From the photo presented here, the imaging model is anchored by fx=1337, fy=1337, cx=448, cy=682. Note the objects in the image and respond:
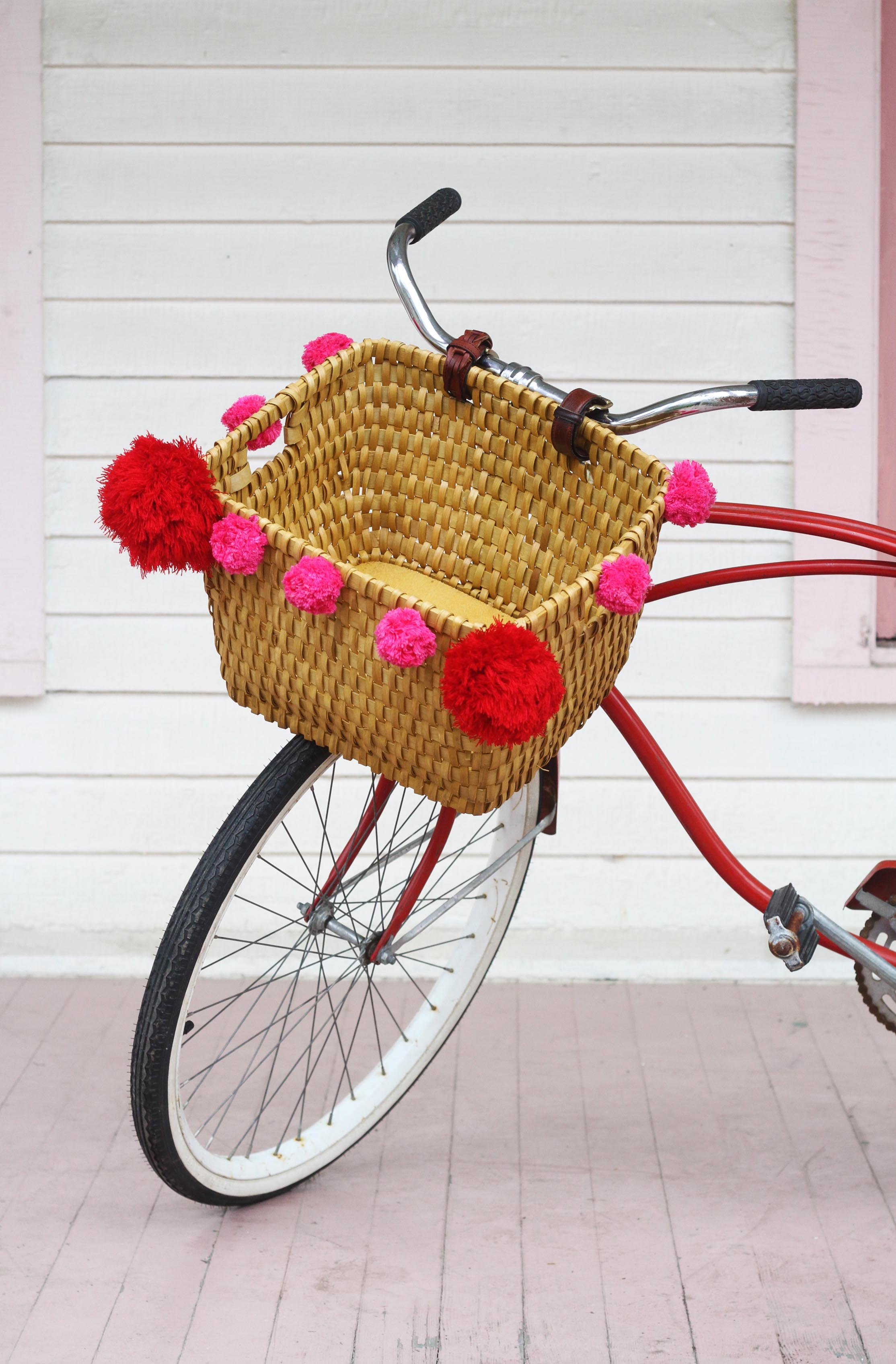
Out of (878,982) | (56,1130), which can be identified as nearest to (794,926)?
(878,982)

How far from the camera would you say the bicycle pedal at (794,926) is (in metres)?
1.76

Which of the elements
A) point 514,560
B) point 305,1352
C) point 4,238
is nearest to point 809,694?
point 514,560

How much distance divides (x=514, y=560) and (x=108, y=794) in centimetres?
135

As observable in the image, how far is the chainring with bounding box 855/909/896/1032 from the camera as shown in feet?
6.43

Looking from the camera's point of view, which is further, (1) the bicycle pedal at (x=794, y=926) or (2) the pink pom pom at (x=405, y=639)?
(1) the bicycle pedal at (x=794, y=926)

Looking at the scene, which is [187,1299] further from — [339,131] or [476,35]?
[476,35]

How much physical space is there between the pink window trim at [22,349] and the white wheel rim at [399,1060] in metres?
0.95

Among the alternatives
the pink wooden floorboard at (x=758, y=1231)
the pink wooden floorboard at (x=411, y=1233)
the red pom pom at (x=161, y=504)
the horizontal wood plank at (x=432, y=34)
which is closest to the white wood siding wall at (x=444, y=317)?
the horizontal wood plank at (x=432, y=34)

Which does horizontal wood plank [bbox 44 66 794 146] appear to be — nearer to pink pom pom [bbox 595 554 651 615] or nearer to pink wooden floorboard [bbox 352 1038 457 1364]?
pink pom pom [bbox 595 554 651 615]

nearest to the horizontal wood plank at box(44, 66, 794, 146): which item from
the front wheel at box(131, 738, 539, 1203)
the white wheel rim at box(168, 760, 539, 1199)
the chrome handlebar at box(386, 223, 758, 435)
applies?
the chrome handlebar at box(386, 223, 758, 435)

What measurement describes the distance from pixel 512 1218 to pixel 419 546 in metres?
0.97

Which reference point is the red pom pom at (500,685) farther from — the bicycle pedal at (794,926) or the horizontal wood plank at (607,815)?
the horizontal wood plank at (607,815)

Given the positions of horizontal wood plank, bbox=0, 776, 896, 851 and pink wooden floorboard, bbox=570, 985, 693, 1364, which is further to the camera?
horizontal wood plank, bbox=0, 776, 896, 851

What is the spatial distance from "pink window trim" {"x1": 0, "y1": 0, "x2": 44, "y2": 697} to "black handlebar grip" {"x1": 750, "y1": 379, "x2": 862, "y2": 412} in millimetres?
1653
